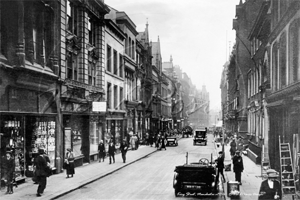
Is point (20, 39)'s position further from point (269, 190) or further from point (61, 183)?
point (269, 190)

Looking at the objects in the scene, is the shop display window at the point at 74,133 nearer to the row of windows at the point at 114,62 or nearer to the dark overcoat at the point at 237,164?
the row of windows at the point at 114,62

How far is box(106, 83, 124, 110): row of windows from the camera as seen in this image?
112 feet

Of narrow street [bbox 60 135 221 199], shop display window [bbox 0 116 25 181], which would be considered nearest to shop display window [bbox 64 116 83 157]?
narrow street [bbox 60 135 221 199]

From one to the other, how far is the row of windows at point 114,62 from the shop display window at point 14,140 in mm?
16682

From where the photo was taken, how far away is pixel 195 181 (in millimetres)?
15023

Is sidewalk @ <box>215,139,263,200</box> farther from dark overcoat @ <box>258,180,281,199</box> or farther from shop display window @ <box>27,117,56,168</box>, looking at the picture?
shop display window @ <box>27,117,56,168</box>

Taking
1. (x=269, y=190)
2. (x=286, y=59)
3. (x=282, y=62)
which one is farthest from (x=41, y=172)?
(x=282, y=62)

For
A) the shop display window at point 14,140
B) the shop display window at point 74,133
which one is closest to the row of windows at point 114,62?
the shop display window at point 74,133

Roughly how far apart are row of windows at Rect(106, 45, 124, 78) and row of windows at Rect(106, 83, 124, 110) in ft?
4.71

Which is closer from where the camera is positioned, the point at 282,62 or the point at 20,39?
the point at 20,39

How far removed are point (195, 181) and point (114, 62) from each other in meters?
22.8

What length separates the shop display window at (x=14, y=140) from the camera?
53.4 feet

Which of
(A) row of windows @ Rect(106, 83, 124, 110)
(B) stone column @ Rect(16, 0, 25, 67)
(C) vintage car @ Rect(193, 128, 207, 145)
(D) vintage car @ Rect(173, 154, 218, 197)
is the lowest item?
(C) vintage car @ Rect(193, 128, 207, 145)

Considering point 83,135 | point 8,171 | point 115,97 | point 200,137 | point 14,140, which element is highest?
point 115,97
